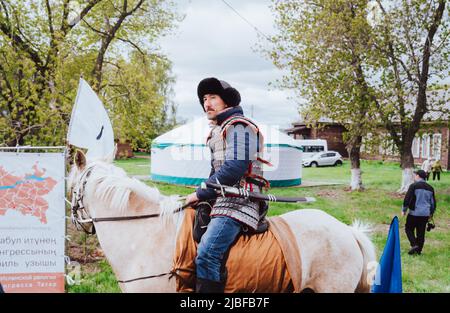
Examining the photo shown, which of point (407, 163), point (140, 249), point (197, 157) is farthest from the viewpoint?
point (197, 157)

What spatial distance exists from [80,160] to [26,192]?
1712 mm

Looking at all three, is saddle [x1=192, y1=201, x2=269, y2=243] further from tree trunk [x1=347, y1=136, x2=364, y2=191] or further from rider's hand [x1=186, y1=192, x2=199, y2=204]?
tree trunk [x1=347, y1=136, x2=364, y2=191]

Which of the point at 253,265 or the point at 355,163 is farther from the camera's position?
the point at 355,163

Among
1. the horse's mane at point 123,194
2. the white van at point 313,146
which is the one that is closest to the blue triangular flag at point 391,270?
the horse's mane at point 123,194

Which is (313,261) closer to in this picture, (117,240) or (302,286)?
(302,286)

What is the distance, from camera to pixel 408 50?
11453 mm

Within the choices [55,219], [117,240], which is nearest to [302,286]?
[117,240]

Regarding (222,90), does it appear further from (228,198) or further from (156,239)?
(156,239)

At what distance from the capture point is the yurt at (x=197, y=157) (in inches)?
613

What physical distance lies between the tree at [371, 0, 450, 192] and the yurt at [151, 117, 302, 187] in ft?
17.2

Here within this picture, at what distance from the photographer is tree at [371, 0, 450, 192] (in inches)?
440

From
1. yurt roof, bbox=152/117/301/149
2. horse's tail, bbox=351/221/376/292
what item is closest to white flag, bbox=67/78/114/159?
horse's tail, bbox=351/221/376/292

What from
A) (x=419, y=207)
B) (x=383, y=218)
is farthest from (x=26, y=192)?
(x=383, y=218)

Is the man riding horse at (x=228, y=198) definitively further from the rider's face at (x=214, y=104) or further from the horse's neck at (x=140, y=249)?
the horse's neck at (x=140, y=249)
